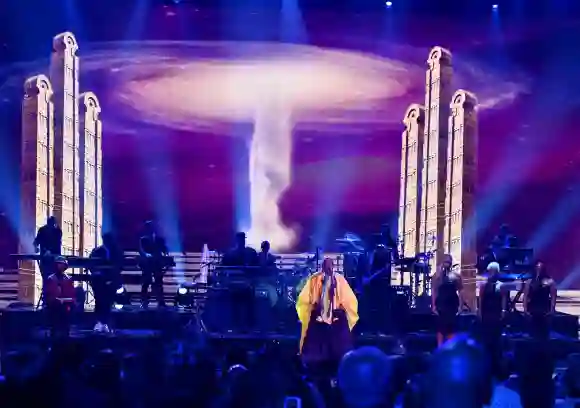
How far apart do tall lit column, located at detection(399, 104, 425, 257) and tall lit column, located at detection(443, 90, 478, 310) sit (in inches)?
20.4

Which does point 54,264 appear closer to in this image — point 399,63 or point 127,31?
point 127,31

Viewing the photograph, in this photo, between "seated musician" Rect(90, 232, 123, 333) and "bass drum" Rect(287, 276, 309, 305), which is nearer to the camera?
"seated musician" Rect(90, 232, 123, 333)

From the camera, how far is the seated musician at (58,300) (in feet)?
37.4

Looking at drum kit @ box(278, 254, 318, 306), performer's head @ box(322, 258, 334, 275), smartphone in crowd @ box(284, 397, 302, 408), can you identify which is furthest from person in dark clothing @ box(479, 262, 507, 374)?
smartphone in crowd @ box(284, 397, 302, 408)

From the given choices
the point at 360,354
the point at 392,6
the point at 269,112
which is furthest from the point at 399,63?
the point at 360,354

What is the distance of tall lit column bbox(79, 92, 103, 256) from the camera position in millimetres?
15633

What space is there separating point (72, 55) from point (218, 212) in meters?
3.68

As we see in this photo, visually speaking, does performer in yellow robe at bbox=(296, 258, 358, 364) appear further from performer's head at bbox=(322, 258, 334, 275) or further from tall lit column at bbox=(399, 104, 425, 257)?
tall lit column at bbox=(399, 104, 425, 257)

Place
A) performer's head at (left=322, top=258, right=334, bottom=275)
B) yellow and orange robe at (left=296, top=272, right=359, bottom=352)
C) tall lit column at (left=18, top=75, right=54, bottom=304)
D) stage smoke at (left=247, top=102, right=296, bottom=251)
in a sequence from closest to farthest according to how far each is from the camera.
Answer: performer's head at (left=322, top=258, right=334, bottom=275) → yellow and orange robe at (left=296, top=272, right=359, bottom=352) → tall lit column at (left=18, top=75, right=54, bottom=304) → stage smoke at (left=247, top=102, right=296, bottom=251)

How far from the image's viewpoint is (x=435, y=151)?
1602 centimetres

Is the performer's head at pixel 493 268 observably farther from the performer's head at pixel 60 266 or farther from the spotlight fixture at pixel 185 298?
the performer's head at pixel 60 266

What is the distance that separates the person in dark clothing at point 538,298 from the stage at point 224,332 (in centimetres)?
27

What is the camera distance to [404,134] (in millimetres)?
16094

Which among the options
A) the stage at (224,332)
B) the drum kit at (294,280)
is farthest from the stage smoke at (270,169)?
the stage at (224,332)
